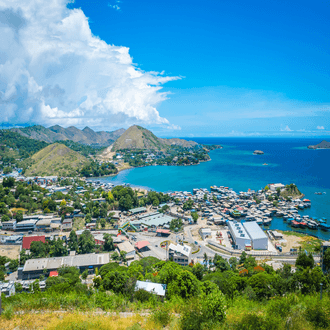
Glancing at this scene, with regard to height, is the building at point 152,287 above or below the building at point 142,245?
above

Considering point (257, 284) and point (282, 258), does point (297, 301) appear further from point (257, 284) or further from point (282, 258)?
point (282, 258)

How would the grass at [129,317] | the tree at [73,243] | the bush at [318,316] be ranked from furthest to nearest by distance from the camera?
the tree at [73,243] < the bush at [318,316] < the grass at [129,317]

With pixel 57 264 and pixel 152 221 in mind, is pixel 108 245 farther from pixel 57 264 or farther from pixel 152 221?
pixel 152 221

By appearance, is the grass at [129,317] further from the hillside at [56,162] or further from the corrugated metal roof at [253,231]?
the hillside at [56,162]

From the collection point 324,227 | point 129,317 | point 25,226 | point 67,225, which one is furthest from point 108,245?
point 324,227

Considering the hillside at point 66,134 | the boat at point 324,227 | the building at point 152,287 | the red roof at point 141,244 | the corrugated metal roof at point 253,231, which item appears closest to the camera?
the building at point 152,287

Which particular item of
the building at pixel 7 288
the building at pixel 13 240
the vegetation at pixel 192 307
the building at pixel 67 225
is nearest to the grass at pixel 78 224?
the building at pixel 67 225

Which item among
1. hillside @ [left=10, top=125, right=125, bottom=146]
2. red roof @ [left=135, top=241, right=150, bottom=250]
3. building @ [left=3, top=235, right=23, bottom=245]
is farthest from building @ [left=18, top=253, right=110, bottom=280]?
hillside @ [left=10, top=125, right=125, bottom=146]

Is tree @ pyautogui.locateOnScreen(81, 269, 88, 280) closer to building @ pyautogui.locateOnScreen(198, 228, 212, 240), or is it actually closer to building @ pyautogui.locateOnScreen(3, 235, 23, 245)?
building @ pyautogui.locateOnScreen(3, 235, 23, 245)

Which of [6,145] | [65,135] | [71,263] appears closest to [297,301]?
[71,263]
